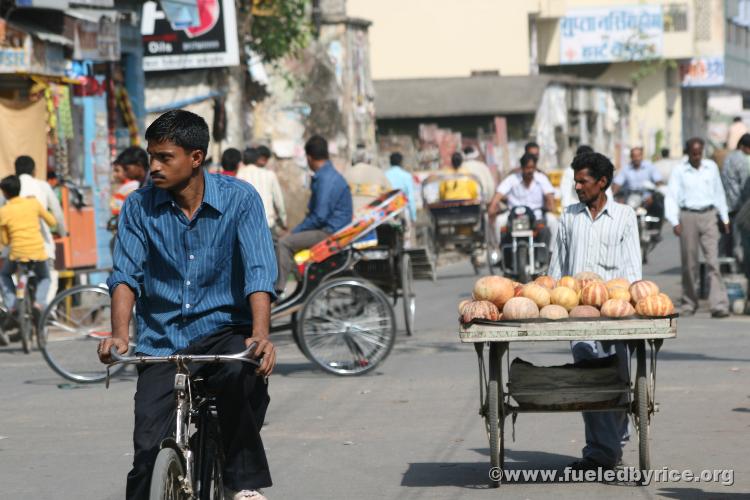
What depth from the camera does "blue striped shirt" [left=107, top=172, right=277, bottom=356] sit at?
5359 mm

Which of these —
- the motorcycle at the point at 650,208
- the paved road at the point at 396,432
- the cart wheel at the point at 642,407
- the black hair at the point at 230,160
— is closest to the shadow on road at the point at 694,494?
the paved road at the point at 396,432

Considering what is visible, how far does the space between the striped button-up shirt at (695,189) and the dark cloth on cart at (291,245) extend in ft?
15.8

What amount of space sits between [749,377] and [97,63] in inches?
469

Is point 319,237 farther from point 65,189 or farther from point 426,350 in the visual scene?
point 65,189

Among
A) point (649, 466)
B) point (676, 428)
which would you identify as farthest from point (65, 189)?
point (649, 466)

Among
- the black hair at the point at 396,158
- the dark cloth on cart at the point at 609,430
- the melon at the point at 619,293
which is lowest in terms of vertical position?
the dark cloth on cart at the point at 609,430

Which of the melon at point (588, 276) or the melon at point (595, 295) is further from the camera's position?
the melon at point (588, 276)

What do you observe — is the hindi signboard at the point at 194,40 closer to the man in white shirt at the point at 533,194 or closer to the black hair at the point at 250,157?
the black hair at the point at 250,157

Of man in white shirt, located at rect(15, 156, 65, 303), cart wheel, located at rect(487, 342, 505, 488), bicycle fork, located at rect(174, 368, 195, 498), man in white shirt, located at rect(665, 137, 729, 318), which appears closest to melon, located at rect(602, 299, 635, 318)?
cart wheel, located at rect(487, 342, 505, 488)

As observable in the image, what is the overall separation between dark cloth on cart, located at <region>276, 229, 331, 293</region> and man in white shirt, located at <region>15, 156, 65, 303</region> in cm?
358

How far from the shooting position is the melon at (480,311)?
728cm

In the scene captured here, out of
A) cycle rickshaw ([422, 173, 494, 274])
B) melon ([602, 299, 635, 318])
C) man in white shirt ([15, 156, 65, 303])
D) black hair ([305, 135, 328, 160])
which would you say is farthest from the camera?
cycle rickshaw ([422, 173, 494, 274])

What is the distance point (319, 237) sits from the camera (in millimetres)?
12711

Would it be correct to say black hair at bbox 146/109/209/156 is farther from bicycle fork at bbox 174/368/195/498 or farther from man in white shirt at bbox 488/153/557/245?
man in white shirt at bbox 488/153/557/245
